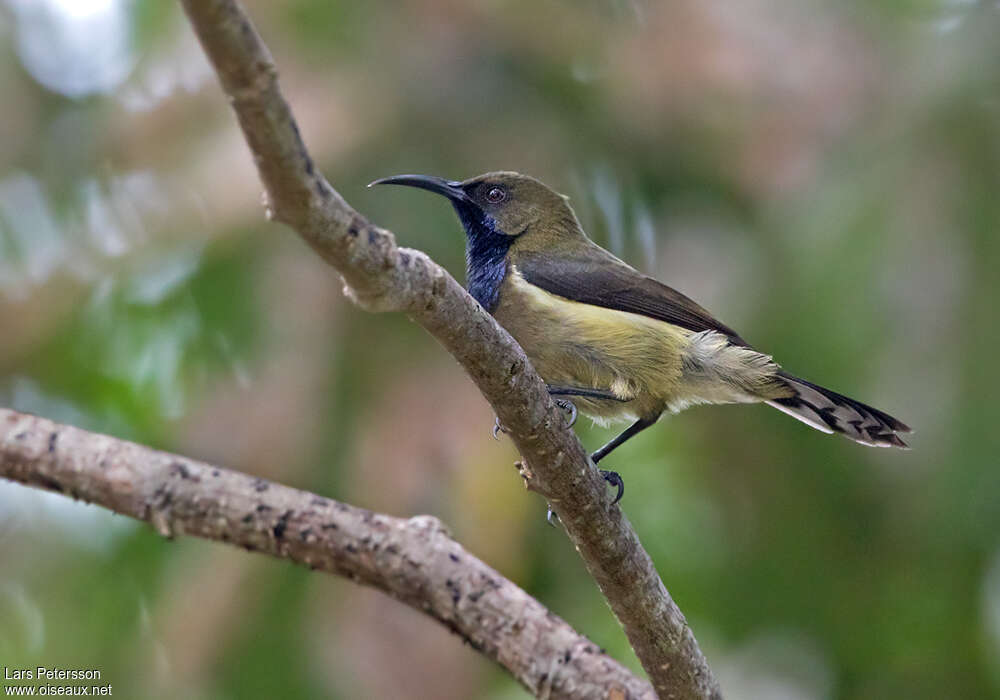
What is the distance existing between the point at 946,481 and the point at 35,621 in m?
4.30

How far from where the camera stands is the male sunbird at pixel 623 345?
13.7 ft

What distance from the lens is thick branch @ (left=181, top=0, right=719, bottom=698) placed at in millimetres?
1891

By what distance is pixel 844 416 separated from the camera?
4.29 metres

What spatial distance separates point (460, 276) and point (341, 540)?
1.71m

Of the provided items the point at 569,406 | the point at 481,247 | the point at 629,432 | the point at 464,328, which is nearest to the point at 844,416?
the point at 629,432

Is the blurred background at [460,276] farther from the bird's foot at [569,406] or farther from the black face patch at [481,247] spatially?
the bird's foot at [569,406]

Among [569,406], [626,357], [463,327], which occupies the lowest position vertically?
[463,327]

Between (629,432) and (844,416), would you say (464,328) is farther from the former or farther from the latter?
(844,416)

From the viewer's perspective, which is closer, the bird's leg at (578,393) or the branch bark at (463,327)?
the branch bark at (463,327)

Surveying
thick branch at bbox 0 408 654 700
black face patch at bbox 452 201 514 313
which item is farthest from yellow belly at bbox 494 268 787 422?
thick branch at bbox 0 408 654 700

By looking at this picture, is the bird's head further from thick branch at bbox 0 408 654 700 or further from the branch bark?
the branch bark

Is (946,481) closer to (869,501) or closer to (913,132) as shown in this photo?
(869,501)

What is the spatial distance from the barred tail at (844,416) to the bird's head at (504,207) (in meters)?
1.25

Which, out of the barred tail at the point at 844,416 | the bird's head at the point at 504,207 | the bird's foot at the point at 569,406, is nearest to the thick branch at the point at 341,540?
the bird's foot at the point at 569,406
